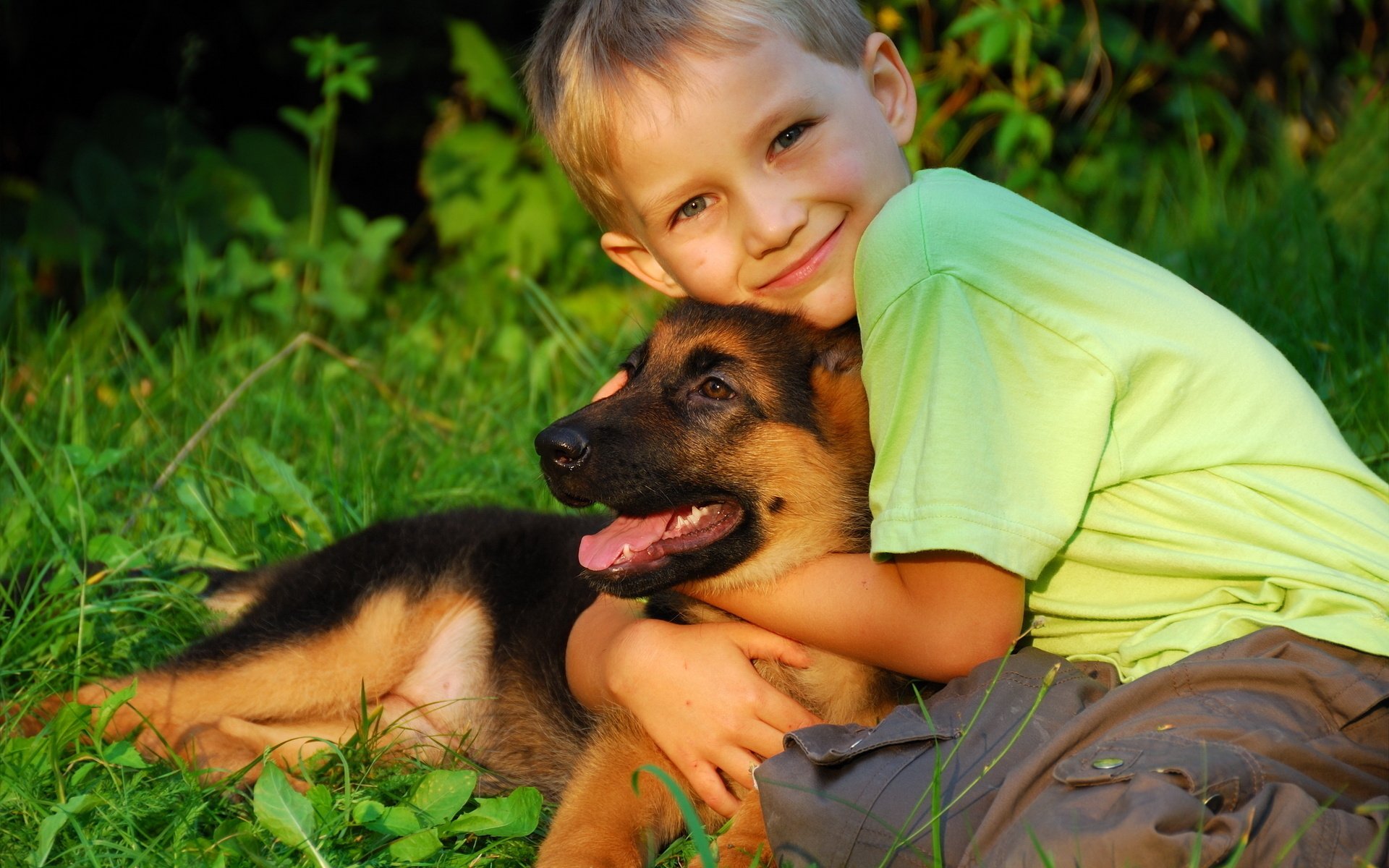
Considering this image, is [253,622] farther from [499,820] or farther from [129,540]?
[499,820]

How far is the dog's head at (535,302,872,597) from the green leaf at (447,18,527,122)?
338cm

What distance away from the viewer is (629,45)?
289 cm

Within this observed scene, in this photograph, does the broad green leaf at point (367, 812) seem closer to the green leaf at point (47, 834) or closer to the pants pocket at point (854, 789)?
the green leaf at point (47, 834)

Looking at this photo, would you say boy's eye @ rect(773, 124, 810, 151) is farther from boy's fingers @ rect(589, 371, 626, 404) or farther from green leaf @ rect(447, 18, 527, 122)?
green leaf @ rect(447, 18, 527, 122)

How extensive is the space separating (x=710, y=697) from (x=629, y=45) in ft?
4.70

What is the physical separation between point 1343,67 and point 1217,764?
19.1 ft

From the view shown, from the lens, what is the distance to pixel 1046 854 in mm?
1978

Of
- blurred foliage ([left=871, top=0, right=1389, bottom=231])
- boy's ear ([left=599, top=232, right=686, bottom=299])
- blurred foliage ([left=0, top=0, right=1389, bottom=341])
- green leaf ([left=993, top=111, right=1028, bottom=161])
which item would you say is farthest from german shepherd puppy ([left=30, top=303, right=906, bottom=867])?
blurred foliage ([left=871, top=0, right=1389, bottom=231])

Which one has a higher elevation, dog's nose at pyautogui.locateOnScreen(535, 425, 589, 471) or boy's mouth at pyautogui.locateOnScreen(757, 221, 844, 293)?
boy's mouth at pyautogui.locateOnScreen(757, 221, 844, 293)

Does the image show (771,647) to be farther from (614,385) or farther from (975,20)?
(975,20)

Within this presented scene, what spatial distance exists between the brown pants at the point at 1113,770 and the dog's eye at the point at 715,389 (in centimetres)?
83

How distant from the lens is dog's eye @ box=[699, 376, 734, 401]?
117 inches

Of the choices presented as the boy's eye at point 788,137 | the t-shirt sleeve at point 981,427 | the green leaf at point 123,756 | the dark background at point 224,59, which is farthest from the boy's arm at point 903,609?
the dark background at point 224,59

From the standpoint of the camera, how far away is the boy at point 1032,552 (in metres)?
2.12
